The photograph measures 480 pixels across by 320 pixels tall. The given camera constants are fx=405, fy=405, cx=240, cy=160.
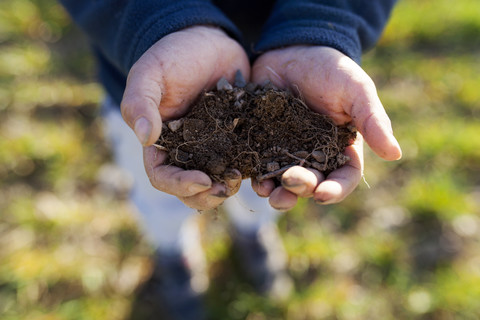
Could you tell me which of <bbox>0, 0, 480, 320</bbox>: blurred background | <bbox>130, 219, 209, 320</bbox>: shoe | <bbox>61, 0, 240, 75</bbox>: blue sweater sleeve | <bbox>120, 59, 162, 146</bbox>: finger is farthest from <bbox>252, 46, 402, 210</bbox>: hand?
<bbox>130, 219, 209, 320</bbox>: shoe

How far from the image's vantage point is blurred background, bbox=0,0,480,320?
2426mm

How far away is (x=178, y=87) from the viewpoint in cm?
157

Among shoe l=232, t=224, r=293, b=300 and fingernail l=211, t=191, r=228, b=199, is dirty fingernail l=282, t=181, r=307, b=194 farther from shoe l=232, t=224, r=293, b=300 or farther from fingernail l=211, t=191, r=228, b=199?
shoe l=232, t=224, r=293, b=300

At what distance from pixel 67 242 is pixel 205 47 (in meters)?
1.77

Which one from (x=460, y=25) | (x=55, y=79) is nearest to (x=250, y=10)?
(x=55, y=79)

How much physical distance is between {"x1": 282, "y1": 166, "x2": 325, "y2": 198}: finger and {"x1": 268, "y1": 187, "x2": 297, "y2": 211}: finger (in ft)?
0.08

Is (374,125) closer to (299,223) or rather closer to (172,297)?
(299,223)

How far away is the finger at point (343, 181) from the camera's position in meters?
1.31

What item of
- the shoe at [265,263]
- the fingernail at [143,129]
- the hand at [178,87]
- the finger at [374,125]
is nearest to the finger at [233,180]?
the hand at [178,87]

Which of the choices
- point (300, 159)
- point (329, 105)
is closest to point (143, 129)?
point (300, 159)

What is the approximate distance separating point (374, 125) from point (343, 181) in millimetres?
216

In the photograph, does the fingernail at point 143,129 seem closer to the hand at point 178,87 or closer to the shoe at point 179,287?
the hand at point 178,87

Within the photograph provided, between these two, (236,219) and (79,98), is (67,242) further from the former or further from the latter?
(79,98)

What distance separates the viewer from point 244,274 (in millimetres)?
2619
